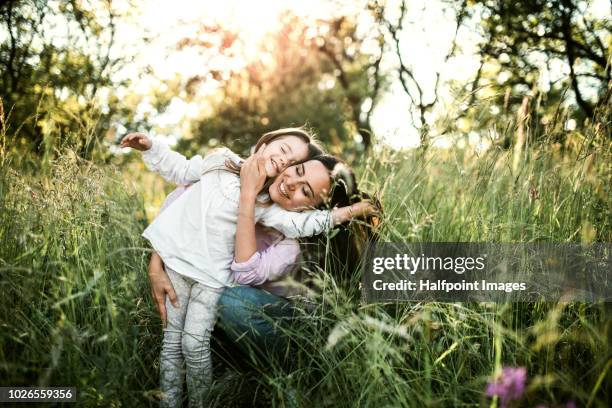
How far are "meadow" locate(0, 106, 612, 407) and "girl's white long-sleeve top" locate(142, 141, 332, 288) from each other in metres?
0.20

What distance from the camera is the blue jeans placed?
175 centimetres

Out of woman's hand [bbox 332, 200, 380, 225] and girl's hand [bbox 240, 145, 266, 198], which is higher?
girl's hand [bbox 240, 145, 266, 198]

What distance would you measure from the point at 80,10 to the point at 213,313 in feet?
6.21

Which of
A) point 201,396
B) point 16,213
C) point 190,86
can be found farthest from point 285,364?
point 190,86

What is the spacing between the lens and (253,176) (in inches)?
76.2

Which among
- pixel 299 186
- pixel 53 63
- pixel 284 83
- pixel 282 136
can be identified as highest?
pixel 284 83

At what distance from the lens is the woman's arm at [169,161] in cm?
213

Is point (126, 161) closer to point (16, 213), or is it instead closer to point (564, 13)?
point (16, 213)

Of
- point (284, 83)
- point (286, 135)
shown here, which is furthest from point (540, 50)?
point (284, 83)

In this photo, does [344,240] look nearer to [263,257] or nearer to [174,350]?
[263,257]

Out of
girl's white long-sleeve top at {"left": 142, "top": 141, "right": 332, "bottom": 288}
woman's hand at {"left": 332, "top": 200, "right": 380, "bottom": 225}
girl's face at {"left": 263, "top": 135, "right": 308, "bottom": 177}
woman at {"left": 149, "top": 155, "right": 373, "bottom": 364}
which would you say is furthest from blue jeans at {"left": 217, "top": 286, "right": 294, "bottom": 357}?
girl's face at {"left": 263, "top": 135, "right": 308, "bottom": 177}

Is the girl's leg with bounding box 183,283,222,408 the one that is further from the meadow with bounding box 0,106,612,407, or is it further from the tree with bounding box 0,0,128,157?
the tree with bounding box 0,0,128,157

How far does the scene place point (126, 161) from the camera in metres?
3.40

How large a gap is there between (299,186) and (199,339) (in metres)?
0.70
